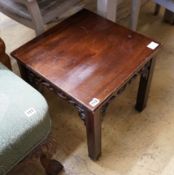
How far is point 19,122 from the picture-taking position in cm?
89

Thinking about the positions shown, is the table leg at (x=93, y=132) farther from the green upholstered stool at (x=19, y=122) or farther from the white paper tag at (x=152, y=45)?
the white paper tag at (x=152, y=45)

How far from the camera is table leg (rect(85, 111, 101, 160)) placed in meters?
1.04

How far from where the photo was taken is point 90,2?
6.86 ft

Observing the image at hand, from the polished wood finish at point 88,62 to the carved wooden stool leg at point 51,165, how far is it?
0.54 ft

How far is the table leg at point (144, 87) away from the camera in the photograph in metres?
1.27

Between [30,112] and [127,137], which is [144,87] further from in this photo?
[30,112]

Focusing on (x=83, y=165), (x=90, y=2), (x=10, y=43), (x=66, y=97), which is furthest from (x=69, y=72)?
(x=90, y=2)

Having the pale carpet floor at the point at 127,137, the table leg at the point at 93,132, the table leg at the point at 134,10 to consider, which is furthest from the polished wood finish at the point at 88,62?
the table leg at the point at 134,10

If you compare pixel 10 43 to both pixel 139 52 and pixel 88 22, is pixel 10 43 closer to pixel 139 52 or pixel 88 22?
pixel 88 22

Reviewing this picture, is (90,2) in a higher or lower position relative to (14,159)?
lower

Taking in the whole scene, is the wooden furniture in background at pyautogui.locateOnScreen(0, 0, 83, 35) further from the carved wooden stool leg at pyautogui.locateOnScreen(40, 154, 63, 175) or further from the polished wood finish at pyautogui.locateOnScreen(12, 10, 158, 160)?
the carved wooden stool leg at pyautogui.locateOnScreen(40, 154, 63, 175)

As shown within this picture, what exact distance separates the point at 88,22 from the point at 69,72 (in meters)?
0.35

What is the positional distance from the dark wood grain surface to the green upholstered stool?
0.15 m

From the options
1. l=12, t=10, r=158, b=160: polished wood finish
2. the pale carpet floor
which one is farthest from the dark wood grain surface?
the pale carpet floor
